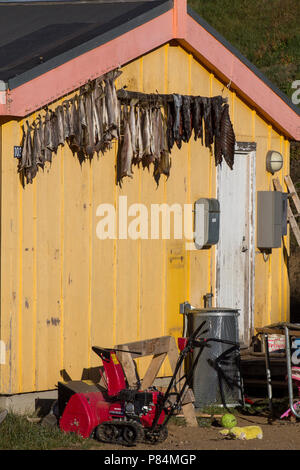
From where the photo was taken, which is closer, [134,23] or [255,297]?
[134,23]

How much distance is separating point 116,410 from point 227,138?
149 inches

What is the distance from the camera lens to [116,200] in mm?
10055

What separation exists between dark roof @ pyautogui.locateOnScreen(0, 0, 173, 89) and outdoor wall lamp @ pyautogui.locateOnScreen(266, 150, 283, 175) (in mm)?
2366

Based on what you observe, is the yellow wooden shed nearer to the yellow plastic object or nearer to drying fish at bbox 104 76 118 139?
drying fish at bbox 104 76 118 139

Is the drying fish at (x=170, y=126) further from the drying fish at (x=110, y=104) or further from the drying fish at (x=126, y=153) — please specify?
the drying fish at (x=110, y=104)

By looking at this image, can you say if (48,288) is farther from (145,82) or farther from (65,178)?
(145,82)

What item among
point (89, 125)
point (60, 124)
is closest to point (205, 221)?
point (89, 125)

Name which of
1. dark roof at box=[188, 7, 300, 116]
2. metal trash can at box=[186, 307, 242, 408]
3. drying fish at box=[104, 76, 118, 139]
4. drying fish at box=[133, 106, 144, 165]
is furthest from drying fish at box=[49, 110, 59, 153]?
metal trash can at box=[186, 307, 242, 408]

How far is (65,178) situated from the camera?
959 cm

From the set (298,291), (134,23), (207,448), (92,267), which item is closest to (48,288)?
(92,267)

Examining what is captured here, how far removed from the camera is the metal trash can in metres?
10.1

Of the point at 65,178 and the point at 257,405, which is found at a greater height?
the point at 65,178

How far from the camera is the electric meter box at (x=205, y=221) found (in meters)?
10.7
